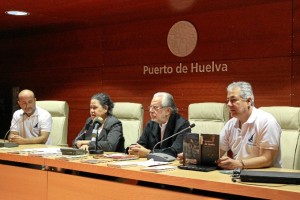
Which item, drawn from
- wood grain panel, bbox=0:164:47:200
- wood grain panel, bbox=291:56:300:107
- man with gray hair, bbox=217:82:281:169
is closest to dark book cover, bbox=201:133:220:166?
man with gray hair, bbox=217:82:281:169

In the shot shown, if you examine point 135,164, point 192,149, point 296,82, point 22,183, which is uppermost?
point 296,82

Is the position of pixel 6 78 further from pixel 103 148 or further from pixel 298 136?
pixel 298 136

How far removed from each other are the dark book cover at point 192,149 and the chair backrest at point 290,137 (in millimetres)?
952

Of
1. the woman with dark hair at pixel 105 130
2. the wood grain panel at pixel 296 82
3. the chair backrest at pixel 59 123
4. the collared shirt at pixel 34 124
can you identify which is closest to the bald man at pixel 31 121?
the collared shirt at pixel 34 124

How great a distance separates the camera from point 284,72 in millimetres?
4535

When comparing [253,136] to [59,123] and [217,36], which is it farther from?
[59,123]

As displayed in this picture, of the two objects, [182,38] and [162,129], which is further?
[182,38]

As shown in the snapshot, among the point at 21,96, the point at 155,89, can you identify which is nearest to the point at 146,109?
the point at 155,89

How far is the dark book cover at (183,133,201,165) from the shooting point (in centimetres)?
275

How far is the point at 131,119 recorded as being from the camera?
4465mm

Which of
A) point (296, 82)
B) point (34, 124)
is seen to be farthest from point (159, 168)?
point (34, 124)

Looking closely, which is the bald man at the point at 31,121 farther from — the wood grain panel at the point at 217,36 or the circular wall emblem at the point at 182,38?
the circular wall emblem at the point at 182,38

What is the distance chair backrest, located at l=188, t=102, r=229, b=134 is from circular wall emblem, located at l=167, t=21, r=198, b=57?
4.15ft

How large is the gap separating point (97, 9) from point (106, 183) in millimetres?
2699
